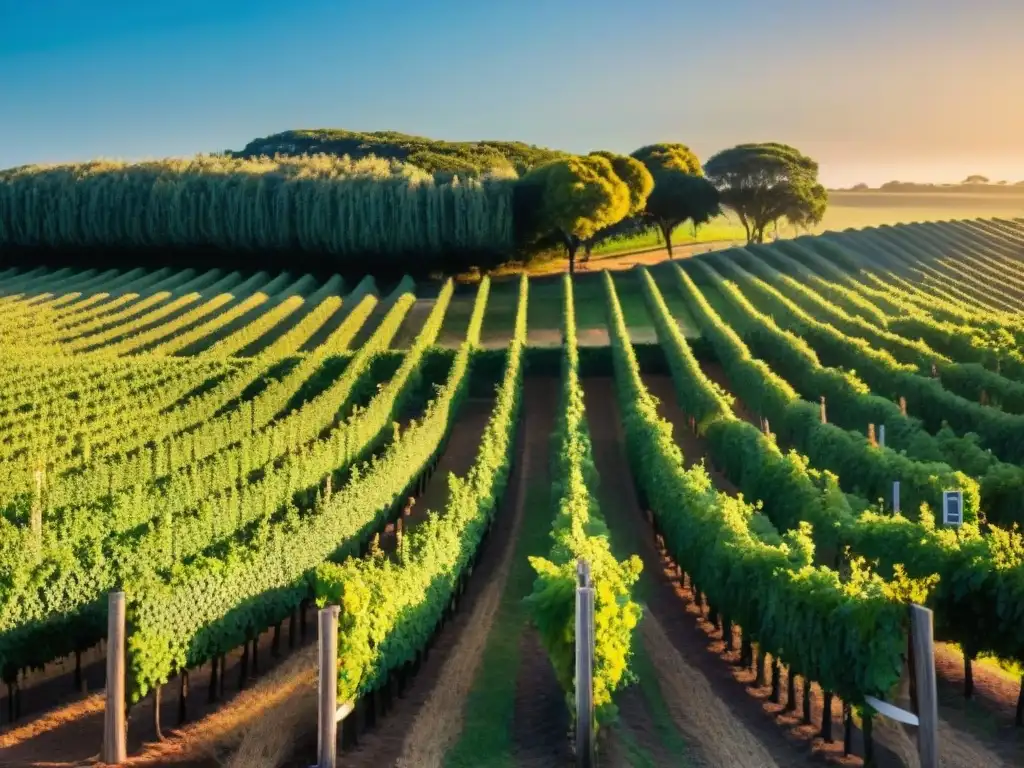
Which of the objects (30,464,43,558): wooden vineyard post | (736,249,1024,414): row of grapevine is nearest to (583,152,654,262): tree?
(736,249,1024,414): row of grapevine

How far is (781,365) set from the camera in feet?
152

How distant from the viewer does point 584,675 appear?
43.4 feet

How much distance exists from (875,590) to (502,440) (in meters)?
17.1

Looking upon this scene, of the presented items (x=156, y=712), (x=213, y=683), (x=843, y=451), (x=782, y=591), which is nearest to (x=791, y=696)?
(x=782, y=591)

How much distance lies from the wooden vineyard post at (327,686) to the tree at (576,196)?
64894mm

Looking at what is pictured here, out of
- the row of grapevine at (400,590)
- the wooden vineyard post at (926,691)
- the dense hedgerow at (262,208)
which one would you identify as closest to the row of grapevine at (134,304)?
the dense hedgerow at (262,208)

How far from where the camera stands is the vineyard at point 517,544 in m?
14.9

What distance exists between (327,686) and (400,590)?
3043 mm

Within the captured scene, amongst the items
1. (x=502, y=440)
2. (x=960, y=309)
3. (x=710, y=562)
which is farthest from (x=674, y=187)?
(x=710, y=562)

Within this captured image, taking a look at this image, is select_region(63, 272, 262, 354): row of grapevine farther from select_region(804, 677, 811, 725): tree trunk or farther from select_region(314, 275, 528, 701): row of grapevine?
select_region(804, 677, 811, 725): tree trunk

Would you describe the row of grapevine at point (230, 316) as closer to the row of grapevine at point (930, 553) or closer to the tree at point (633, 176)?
the tree at point (633, 176)

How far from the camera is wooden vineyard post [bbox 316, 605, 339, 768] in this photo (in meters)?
13.4

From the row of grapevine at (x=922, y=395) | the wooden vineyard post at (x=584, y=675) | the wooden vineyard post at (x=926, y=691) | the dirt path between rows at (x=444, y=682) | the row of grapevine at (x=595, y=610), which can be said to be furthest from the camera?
the row of grapevine at (x=922, y=395)

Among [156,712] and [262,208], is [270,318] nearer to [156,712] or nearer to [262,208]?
[262,208]
